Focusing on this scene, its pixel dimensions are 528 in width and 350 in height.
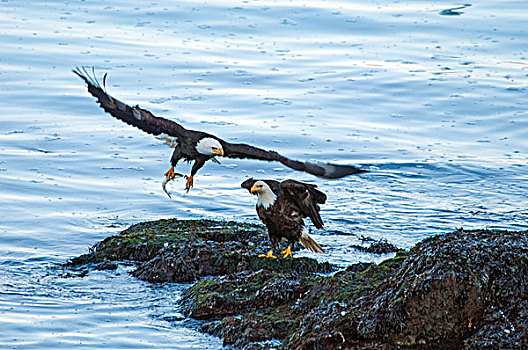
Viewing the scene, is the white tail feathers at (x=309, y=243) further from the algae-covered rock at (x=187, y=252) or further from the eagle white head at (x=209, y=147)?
the eagle white head at (x=209, y=147)

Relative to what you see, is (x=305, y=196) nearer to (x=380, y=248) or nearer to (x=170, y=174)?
(x=380, y=248)

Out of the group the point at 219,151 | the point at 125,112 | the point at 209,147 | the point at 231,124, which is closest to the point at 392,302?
the point at 219,151

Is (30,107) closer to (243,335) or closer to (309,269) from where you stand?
(309,269)

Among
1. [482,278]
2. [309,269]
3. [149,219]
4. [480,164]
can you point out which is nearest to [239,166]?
[149,219]

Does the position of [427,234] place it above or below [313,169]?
below

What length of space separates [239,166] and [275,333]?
4.89 meters

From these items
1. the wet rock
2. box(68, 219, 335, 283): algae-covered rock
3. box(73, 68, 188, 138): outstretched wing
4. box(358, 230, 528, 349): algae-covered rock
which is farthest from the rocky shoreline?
box(73, 68, 188, 138): outstretched wing

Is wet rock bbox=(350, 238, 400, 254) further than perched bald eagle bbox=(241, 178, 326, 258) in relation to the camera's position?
Yes

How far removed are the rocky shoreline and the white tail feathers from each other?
0.86 m

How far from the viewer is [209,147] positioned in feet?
24.6

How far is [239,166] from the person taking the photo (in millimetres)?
9617

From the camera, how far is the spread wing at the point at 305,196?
650 centimetres

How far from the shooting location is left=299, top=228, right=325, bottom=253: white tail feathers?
6766 millimetres

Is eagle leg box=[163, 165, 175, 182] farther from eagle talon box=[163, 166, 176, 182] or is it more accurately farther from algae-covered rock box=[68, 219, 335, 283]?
algae-covered rock box=[68, 219, 335, 283]
